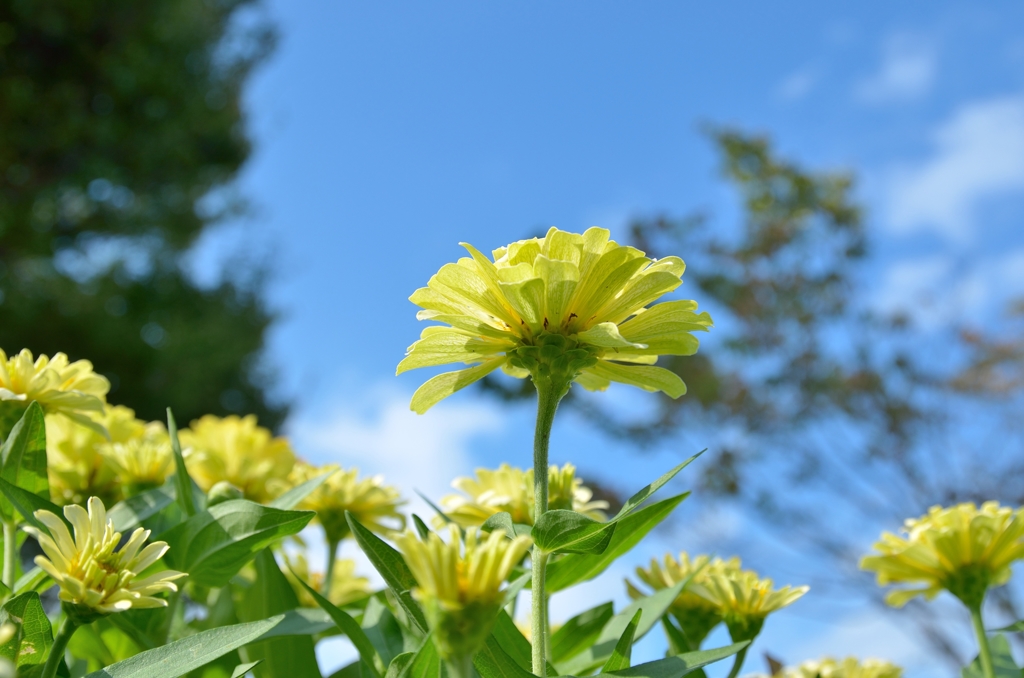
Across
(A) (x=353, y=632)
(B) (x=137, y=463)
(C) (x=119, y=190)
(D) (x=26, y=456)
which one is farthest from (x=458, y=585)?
(C) (x=119, y=190)

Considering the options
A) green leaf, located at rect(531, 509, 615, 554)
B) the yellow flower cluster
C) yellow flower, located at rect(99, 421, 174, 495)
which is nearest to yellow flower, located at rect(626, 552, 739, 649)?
the yellow flower cluster

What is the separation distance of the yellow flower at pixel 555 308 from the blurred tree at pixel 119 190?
25.6 feet

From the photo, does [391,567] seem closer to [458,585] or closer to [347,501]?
[458,585]

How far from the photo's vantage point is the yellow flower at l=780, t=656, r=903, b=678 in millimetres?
733

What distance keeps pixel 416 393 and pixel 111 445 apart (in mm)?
395

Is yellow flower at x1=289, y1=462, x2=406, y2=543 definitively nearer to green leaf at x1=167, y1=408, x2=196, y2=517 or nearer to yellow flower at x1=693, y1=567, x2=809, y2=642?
green leaf at x1=167, y1=408, x2=196, y2=517

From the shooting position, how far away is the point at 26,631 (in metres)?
0.47

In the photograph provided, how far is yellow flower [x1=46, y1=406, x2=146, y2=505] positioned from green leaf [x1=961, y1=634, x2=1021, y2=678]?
788 millimetres

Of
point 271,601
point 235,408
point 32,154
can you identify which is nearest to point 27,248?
point 32,154

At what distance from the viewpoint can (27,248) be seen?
7492mm

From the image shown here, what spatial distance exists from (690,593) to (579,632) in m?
0.10

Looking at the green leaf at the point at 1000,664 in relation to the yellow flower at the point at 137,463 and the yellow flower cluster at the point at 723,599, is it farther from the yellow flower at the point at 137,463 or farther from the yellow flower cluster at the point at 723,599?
the yellow flower at the point at 137,463

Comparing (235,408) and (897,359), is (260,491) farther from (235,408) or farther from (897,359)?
(235,408)

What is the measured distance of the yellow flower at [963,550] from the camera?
0.69 metres
